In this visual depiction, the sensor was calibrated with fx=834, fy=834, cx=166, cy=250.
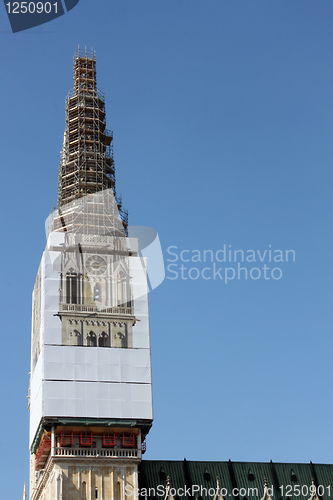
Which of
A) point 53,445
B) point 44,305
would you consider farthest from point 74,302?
point 53,445

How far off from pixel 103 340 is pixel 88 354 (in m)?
2.71

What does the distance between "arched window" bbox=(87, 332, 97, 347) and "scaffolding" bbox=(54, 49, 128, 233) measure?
59.4 feet

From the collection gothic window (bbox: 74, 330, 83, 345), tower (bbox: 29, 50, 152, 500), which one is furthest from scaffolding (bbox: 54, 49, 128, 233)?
gothic window (bbox: 74, 330, 83, 345)

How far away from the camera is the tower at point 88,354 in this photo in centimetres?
9462

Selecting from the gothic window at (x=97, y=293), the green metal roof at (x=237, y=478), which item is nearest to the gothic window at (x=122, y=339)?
the gothic window at (x=97, y=293)

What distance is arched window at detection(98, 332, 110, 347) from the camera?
10194 centimetres

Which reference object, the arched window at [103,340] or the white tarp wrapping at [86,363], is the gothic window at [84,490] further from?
the arched window at [103,340]

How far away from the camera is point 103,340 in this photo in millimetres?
102188

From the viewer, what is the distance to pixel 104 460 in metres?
94.5

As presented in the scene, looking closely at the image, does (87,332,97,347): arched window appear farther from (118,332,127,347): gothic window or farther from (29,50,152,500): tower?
(118,332,127,347): gothic window

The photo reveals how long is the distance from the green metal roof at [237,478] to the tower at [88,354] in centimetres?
951

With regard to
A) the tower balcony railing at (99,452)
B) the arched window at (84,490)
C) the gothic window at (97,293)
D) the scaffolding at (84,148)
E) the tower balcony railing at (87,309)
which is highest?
the scaffolding at (84,148)

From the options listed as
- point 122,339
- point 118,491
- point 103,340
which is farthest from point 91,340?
point 118,491

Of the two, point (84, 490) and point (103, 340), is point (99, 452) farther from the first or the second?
point (103, 340)
